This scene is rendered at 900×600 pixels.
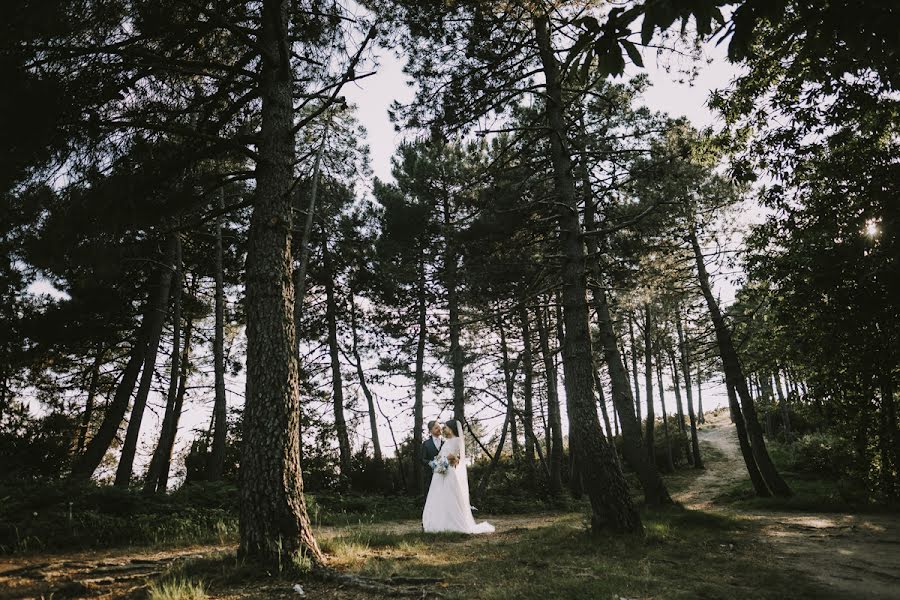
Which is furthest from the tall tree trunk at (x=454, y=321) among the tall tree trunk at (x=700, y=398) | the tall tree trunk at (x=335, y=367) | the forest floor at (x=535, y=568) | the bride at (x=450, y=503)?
the tall tree trunk at (x=700, y=398)

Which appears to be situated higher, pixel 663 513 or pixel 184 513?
pixel 184 513

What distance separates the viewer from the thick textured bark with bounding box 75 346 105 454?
14.8m

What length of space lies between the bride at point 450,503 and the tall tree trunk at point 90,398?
12.4 meters

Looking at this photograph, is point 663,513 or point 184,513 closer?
point 184,513

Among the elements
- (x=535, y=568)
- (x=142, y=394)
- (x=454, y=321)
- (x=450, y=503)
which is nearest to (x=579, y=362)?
(x=535, y=568)

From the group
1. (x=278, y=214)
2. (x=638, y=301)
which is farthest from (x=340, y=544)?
(x=638, y=301)

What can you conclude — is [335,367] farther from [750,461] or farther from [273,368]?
[750,461]

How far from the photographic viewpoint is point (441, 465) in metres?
9.15

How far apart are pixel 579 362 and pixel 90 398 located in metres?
16.4

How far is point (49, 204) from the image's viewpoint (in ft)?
17.4

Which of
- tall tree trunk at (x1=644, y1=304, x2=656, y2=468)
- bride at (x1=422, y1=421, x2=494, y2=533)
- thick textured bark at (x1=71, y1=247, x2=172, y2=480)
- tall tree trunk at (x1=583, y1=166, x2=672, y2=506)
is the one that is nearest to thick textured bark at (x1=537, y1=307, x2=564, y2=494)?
tall tree trunk at (x1=583, y1=166, x2=672, y2=506)

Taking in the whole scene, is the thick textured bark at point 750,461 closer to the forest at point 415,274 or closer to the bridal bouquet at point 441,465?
the forest at point 415,274

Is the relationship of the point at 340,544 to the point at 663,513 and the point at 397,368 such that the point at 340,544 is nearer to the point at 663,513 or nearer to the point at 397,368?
the point at 663,513

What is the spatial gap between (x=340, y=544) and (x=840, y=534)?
27.5 ft
